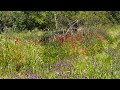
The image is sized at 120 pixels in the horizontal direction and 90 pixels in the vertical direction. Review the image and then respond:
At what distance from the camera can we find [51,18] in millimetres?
18703

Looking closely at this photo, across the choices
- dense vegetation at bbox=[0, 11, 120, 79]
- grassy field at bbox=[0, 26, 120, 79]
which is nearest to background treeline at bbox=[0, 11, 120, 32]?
dense vegetation at bbox=[0, 11, 120, 79]

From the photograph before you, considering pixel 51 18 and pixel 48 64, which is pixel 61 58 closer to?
pixel 48 64

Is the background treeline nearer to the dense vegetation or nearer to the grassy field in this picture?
the dense vegetation

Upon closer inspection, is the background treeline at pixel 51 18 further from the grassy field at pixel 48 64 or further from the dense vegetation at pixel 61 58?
the grassy field at pixel 48 64

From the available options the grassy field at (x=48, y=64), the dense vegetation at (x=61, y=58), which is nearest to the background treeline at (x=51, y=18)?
the dense vegetation at (x=61, y=58)

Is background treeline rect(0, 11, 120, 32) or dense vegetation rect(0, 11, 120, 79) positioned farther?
background treeline rect(0, 11, 120, 32)

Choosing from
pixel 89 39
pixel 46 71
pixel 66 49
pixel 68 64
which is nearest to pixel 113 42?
pixel 89 39

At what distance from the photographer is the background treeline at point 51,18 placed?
56.7ft

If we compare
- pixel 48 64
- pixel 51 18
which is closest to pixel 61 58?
pixel 48 64

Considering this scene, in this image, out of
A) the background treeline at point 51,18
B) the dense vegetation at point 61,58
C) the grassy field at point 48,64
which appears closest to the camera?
the grassy field at point 48,64

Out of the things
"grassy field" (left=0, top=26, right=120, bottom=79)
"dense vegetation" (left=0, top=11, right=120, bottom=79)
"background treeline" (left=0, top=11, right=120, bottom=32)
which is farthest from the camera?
"background treeline" (left=0, top=11, right=120, bottom=32)

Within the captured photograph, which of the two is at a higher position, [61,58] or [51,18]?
[51,18]

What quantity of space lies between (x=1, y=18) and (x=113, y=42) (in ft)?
33.2

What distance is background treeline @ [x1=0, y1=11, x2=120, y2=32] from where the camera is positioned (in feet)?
56.7
